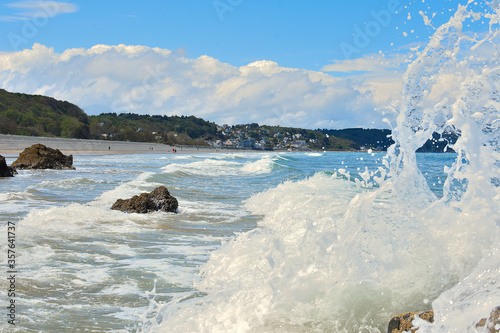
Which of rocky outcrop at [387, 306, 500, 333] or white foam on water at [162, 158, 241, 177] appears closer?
rocky outcrop at [387, 306, 500, 333]

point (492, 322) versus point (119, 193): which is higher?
point (492, 322)

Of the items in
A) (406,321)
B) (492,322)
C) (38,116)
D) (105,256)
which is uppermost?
(38,116)

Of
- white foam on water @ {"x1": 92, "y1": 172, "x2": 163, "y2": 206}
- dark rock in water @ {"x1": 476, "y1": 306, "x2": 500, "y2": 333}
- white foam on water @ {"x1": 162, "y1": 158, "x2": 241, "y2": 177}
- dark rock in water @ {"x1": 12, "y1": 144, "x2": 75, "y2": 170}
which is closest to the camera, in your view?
dark rock in water @ {"x1": 476, "y1": 306, "x2": 500, "y2": 333}

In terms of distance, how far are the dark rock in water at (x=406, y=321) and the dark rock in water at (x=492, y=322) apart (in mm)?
430

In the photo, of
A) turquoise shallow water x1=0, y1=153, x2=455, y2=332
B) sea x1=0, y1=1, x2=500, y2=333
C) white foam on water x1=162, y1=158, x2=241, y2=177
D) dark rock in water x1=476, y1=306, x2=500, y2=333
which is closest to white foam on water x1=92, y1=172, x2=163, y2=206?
turquoise shallow water x1=0, y1=153, x2=455, y2=332

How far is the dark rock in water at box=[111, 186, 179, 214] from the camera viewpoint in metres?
12.3

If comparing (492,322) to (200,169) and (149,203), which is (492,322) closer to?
(149,203)

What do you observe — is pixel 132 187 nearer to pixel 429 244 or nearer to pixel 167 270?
pixel 167 270

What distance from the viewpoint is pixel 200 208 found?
14258 millimetres

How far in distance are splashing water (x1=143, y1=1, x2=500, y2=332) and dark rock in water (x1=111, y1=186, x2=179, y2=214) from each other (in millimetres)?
5373

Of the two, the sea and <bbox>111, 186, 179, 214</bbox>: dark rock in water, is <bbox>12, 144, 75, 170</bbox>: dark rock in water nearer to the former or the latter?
<bbox>111, 186, 179, 214</bbox>: dark rock in water

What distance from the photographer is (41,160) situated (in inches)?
1115

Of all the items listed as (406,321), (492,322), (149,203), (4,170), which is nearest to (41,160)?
(4,170)

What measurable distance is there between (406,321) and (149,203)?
936 centimetres
